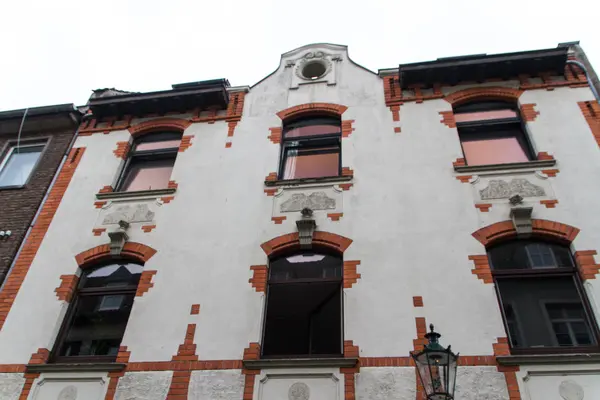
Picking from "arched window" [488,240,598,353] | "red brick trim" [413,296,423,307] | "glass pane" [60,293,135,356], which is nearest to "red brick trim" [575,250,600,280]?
"arched window" [488,240,598,353]

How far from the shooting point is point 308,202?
10.1 metres

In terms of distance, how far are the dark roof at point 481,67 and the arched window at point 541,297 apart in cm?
484

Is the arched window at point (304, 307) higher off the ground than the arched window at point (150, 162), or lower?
lower

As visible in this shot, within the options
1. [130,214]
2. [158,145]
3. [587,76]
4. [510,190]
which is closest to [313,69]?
[158,145]

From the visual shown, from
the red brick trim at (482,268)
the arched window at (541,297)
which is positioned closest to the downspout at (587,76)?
the arched window at (541,297)

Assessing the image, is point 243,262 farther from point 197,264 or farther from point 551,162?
point 551,162

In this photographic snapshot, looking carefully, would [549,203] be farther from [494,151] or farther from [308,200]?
[308,200]

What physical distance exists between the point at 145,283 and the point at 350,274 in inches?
157

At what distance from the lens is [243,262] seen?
941 cm

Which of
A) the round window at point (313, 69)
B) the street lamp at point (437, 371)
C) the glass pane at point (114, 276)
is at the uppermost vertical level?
the round window at point (313, 69)

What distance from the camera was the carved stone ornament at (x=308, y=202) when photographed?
10.0m

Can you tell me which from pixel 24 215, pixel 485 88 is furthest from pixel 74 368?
pixel 485 88

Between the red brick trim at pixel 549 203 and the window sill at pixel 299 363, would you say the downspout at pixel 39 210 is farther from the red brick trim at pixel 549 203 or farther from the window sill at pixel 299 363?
the red brick trim at pixel 549 203

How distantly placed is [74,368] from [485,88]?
10686mm
